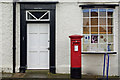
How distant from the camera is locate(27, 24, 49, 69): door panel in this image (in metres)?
7.91

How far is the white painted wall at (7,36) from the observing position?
304 inches

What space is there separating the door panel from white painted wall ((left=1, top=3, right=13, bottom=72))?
87cm

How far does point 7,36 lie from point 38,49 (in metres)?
1.56

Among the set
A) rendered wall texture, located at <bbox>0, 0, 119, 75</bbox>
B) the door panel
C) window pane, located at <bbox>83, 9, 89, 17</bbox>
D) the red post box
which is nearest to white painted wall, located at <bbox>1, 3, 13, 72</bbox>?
rendered wall texture, located at <bbox>0, 0, 119, 75</bbox>

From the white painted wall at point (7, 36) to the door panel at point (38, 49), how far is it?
34.3 inches

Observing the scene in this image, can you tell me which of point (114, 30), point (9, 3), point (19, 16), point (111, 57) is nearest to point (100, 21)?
point (114, 30)

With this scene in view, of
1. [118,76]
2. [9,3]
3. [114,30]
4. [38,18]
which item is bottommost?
[118,76]

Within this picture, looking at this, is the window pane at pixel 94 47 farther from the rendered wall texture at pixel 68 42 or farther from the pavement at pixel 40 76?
the pavement at pixel 40 76

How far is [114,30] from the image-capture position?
7.65m

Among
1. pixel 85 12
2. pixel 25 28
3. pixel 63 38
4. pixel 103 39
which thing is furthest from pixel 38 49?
pixel 103 39

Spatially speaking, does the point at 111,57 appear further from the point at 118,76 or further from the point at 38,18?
the point at 38,18

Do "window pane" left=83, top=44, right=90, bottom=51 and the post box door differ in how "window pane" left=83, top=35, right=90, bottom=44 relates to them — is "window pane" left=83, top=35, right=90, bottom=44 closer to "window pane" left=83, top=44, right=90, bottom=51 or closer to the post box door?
"window pane" left=83, top=44, right=90, bottom=51

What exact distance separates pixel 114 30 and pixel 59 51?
2.72 m

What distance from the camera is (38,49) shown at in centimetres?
794
